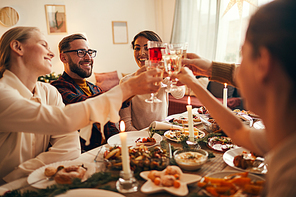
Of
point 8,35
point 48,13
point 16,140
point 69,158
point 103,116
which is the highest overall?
point 48,13

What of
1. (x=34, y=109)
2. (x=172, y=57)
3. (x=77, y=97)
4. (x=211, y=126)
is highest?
(x=172, y=57)

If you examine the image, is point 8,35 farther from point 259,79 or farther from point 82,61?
point 259,79

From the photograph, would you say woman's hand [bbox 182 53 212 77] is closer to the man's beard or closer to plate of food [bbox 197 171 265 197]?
plate of food [bbox 197 171 265 197]

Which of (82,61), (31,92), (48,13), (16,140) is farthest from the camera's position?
(48,13)

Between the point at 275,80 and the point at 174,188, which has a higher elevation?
the point at 275,80

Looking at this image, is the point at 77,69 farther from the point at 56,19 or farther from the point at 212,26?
the point at 212,26

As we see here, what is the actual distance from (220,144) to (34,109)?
1.11 meters

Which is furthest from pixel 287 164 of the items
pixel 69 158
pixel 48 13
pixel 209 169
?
pixel 48 13

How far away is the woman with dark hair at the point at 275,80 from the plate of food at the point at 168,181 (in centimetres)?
30

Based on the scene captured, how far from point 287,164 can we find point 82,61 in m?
2.35

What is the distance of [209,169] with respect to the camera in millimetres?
1092

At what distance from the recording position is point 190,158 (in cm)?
111

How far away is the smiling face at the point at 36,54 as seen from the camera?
1.37m

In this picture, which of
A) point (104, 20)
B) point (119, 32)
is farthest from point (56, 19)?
point (119, 32)
